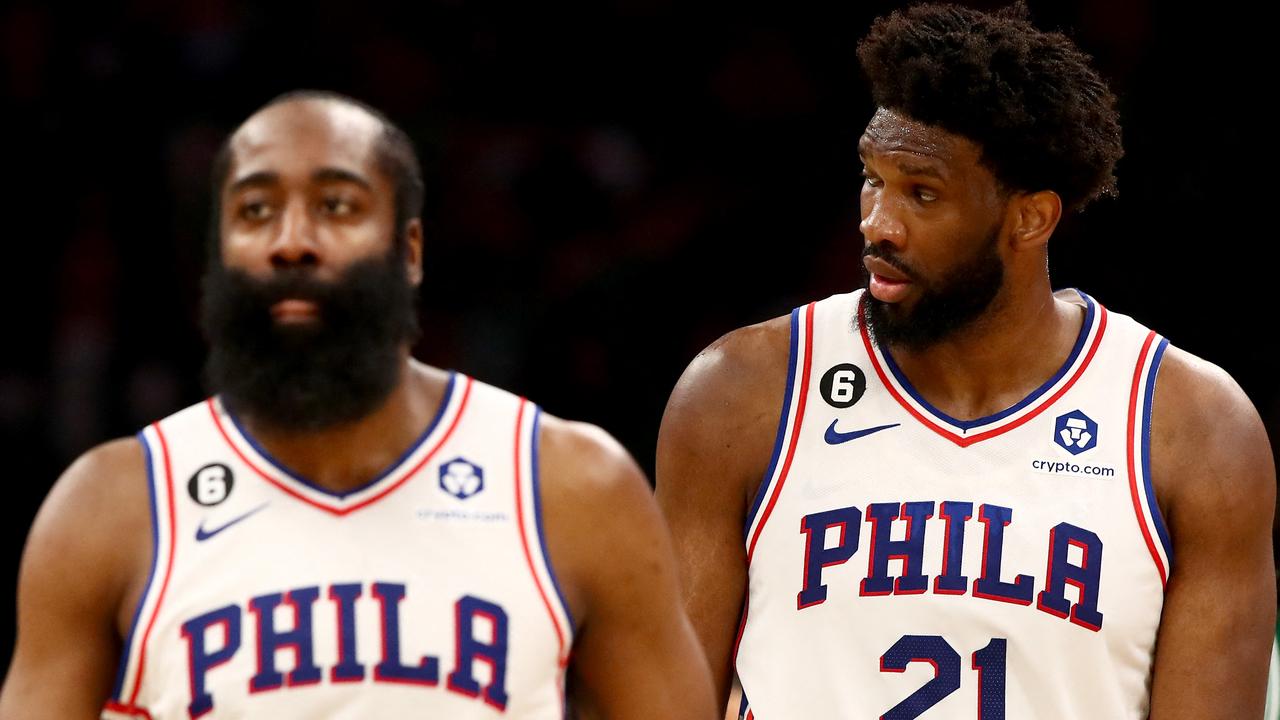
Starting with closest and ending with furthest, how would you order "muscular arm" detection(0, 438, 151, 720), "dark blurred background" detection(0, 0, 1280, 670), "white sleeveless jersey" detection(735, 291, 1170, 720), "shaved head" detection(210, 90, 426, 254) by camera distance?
"muscular arm" detection(0, 438, 151, 720), "shaved head" detection(210, 90, 426, 254), "white sleeveless jersey" detection(735, 291, 1170, 720), "dark blurred background" detection(0, 0, 1280, 670)

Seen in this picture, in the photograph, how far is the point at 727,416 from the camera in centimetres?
383

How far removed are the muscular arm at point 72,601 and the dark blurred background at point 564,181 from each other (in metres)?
3.89

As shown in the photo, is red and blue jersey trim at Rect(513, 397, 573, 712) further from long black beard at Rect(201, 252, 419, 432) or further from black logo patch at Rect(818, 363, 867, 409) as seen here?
black logo patch at Rect(818, 363, 867, 409)

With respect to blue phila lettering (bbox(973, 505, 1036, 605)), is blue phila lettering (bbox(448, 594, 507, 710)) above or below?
below

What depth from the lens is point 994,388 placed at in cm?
386

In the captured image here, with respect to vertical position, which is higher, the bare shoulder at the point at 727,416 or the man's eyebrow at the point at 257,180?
the man's eyebrow at the point at 257,180

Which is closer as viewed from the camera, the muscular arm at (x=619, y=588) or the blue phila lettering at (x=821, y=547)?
the muscular arm at (x=619, y=588)

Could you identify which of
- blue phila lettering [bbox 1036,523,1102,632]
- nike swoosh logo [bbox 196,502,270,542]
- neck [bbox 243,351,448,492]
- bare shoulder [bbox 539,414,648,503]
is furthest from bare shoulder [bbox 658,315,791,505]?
nike swoosh logo [bbox 196,502,270,542]

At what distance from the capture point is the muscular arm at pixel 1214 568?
3.66m

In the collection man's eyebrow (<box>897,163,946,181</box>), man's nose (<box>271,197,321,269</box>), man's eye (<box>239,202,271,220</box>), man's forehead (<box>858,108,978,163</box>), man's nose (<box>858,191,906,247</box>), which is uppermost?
man's forehead (<box>858,108,978,163</box>)

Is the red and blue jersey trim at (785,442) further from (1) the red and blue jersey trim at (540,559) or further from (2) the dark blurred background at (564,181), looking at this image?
(2) the dark blurred background at (564,181)

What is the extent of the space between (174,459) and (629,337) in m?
4.33

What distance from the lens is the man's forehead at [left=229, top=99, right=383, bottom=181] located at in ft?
9.54

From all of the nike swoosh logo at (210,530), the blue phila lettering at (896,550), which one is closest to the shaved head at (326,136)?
the nike swoosh logo at (210,530)
